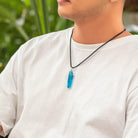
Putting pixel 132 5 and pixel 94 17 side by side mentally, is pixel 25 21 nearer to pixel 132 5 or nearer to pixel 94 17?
pixel 132 5

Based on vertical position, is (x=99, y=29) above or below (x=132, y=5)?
above

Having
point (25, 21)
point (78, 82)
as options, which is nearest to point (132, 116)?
point (78, 82)

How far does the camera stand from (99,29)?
968 mm

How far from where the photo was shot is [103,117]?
888 mm

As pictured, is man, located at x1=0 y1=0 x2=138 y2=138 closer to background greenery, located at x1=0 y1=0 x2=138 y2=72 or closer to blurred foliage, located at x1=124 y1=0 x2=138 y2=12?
background greenery, located at x1=0 y1=0 x2=138 y2=72

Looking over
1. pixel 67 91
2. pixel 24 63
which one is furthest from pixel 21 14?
pixel 67 91

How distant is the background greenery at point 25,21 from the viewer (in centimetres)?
171

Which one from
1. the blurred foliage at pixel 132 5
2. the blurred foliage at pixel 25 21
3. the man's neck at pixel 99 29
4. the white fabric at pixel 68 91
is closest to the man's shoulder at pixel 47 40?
the white fabric at pixel 68 91

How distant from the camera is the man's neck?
96 centimetres

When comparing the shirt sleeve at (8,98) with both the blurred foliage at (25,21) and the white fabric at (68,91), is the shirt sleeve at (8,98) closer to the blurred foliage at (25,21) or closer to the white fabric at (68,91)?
the white fabric at (68,91)

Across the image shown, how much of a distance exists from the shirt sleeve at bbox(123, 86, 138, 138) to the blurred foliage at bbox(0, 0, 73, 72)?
86 centimetres

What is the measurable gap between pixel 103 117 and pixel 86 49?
0.22 metres

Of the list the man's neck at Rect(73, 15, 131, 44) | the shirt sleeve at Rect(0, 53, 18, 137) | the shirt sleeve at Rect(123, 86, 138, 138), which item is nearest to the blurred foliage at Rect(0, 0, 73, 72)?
the shirt sleeve at Rect(0, 53, 18, 137)

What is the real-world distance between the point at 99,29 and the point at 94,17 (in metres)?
0.04
